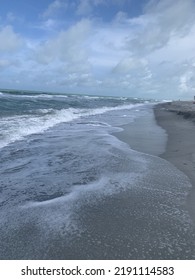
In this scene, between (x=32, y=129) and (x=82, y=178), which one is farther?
(x=32, y=129)

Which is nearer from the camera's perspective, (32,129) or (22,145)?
(22,145)

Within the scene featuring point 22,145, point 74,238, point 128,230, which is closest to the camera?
point 74,238

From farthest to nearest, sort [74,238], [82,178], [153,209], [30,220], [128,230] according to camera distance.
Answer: [82,178] → [153,209] → [30,220] → [128,230] → [74,238]

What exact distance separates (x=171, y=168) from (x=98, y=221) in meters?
4.05

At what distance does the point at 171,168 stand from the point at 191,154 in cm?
192

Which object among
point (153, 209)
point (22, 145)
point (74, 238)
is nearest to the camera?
point (74, 238)

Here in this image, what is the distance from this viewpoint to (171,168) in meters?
8.38

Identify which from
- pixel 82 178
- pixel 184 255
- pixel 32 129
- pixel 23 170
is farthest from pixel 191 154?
pixel 32 129

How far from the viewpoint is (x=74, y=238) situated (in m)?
4.40

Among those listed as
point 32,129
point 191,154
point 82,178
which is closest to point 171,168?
point 191,154
